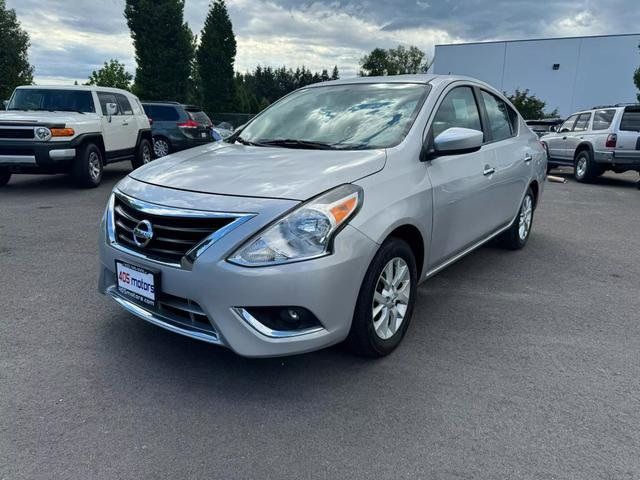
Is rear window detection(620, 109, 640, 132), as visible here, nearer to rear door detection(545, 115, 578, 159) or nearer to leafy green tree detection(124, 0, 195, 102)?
rear door detection(545, 115, 578, 159)

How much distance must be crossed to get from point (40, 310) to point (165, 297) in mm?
1647

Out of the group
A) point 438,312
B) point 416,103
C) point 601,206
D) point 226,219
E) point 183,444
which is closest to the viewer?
point 183,444

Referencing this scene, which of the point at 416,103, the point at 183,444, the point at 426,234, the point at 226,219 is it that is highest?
the point at 416,103

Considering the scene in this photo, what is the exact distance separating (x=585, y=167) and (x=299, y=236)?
12.3 meters

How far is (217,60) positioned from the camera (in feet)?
114

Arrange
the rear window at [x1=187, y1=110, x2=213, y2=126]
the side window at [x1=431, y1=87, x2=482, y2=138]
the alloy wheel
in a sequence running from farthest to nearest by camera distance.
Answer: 1. the rear window at [x1=187, y1=110, x2=213, y2=126]
2. the side window at [x1=431, y1=87, x2=482, y2=138]
3. the alloy wheel

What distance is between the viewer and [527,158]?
5125mm

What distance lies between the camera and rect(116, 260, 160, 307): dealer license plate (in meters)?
2.71

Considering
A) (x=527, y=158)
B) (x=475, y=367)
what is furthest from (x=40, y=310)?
(x=527, y=158)

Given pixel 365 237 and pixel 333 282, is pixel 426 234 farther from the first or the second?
pixel 333 282

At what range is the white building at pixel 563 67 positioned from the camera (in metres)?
34.6

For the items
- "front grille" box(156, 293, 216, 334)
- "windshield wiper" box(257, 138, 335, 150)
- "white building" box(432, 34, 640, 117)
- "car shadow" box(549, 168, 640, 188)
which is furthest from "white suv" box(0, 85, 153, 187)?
"white building" box(432, 34, 640, 117)

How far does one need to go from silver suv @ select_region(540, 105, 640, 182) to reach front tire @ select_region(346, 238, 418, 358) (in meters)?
10.3

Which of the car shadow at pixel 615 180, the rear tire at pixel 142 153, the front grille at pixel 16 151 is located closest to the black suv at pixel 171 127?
the rear tire at pixel 142 153
